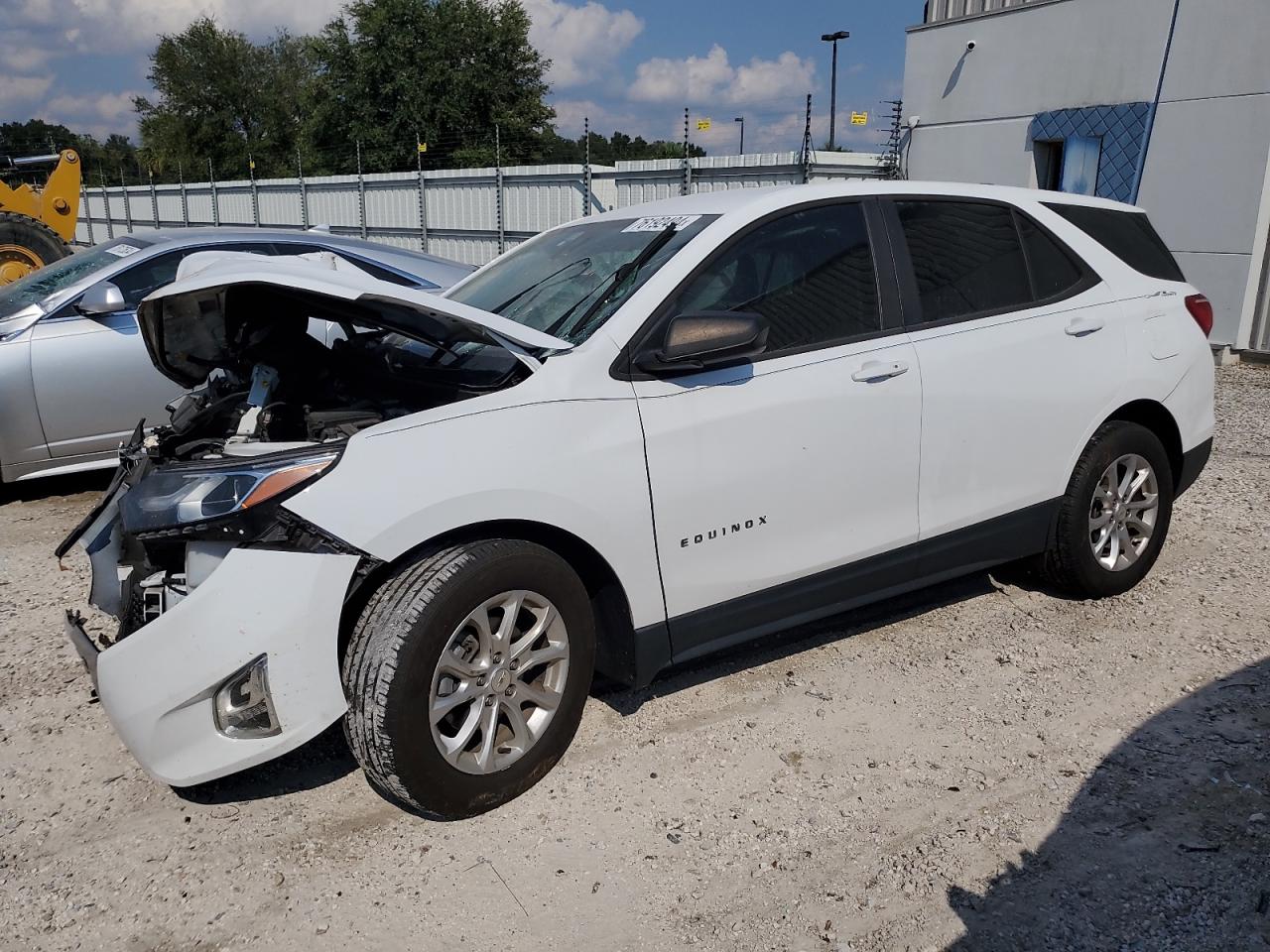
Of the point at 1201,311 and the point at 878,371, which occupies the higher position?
the point at 1201,311

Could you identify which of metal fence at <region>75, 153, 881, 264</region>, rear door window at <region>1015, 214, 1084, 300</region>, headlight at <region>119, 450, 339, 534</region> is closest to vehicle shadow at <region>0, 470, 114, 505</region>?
headlight at <region>119, 450, 339, 534</region>

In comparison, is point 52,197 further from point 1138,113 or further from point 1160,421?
point 1160,421

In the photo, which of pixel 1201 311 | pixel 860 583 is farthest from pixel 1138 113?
pixel 860 583

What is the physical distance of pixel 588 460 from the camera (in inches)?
117

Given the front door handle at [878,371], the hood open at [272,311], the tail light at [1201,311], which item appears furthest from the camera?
the tail light at [1201,311]

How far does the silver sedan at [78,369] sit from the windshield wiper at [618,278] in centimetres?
311

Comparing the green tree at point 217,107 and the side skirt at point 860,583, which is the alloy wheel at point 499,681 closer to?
the side skirt at point 860,583

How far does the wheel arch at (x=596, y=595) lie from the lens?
9.25 feet

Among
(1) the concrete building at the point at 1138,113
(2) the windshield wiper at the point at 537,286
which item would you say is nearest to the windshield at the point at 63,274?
(2) the windshield wiper at the point at 537,286

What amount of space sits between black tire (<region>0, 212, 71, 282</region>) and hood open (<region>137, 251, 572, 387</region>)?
11.0 meters

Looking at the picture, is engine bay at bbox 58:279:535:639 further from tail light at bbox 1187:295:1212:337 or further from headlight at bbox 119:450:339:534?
tail light at bbox 1187:295:1212:337

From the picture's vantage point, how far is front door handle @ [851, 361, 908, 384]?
3480 millimetres

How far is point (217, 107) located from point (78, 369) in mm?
59621

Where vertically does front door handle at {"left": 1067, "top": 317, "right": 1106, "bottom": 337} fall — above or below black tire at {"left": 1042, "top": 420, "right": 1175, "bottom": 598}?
above
